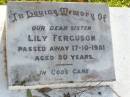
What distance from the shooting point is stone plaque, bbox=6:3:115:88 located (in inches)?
111

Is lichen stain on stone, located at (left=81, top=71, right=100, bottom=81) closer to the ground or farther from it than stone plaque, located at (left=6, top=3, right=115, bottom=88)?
closer to the ground

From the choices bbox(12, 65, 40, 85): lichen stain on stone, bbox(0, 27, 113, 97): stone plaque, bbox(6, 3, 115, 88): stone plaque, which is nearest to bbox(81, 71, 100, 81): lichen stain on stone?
bbox(6, 3, 115, 88): stone plaque

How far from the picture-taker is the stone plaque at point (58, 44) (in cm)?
283

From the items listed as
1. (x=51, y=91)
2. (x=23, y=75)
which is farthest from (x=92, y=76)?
(x=23, y=75)

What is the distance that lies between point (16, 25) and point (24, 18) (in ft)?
0.27

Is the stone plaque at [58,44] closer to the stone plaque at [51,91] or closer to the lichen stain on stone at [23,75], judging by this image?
the lichen stain on stone at [23,75]

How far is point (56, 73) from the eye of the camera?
2.88 m

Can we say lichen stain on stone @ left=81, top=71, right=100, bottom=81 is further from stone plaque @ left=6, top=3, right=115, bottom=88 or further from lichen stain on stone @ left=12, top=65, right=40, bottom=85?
lichen stain on stone @ left=12, top=65, right=40, bottom=85

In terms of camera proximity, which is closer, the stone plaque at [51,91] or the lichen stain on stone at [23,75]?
the lichen stain on stone at [23,75]

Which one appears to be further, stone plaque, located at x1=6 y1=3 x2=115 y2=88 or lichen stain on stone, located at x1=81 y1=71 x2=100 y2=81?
lichen stain on stone, located at x1=81 y1=71 x2=100 y2=81

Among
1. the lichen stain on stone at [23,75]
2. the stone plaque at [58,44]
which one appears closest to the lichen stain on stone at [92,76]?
the stone plaque at [58,44]

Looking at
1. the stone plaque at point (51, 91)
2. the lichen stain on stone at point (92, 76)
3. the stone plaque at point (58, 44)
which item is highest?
the stone plaque at point (58, 44)

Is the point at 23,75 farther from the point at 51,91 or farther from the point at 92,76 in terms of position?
the point at 92,76

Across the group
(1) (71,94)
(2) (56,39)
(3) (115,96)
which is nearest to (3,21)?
(2) (56,39)
